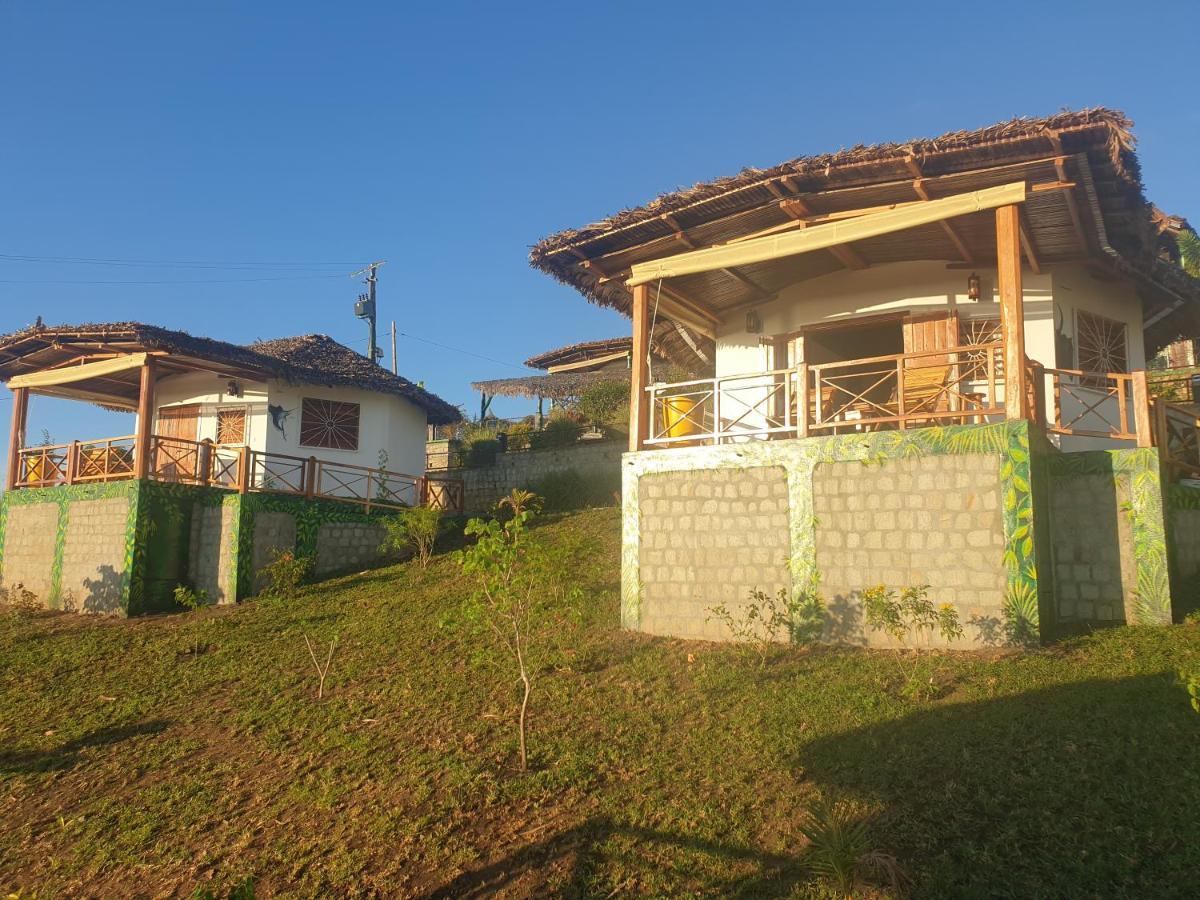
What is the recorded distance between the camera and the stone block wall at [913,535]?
798cm

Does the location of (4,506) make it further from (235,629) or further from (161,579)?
(235,629)

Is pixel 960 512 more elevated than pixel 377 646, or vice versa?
pixel 960 512

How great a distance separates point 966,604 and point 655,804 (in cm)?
366

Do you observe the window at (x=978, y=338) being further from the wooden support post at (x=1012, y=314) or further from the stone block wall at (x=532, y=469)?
the stone block wall at (x=532, y=469)

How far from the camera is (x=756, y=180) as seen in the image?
381 inches

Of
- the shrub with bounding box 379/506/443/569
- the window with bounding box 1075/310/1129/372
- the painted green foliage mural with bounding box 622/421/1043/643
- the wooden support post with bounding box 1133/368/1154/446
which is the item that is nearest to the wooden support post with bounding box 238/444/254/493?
the shrub with bounding box 379/506/443/569

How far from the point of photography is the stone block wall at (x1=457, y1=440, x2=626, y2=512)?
19.1 meters

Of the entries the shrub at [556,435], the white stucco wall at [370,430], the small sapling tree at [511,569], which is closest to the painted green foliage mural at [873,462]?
the small sapling tree at [511,569]

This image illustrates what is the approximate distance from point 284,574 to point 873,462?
31.8 ft

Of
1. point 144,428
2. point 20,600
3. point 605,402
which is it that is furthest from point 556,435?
point 20,600

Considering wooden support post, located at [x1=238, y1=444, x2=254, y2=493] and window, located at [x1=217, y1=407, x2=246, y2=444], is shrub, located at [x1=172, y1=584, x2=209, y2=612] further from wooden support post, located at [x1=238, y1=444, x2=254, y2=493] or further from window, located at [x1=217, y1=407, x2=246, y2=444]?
window, located at [x1=217, y1=407, x2=246, y2=444]

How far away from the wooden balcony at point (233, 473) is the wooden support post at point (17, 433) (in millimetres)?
65

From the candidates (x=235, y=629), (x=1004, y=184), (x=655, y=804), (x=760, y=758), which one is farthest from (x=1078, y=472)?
(x=235, y=629)

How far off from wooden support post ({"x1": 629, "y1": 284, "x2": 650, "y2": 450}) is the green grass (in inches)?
88.1
